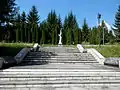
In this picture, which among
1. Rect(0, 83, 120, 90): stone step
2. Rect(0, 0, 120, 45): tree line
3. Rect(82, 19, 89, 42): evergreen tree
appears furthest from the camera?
Rect(82, 19, 89, 42): evergreen tree


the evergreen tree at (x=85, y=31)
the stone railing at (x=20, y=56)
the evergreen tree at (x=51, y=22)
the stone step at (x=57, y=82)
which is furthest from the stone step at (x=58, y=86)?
Result: the evergreen tree at (x=85, y=31)

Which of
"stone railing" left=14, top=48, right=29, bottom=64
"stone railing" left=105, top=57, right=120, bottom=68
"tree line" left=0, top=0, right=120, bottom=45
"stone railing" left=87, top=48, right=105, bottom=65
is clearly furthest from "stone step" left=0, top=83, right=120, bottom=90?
"tree line" left=0, top=0, right=120, bottom=45

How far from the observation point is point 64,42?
43.7m

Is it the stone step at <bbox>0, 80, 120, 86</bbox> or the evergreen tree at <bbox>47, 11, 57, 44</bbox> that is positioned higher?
the evergreen tree at <bbox>47, 11, 57, 44</bbox>

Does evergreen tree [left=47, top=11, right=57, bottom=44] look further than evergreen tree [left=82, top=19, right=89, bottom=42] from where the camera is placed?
No

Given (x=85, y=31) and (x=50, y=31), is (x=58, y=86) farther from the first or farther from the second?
(x=85, y=31)

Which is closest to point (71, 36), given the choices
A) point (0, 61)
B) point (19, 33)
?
point (19, 33)

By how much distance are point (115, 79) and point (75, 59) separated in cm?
624

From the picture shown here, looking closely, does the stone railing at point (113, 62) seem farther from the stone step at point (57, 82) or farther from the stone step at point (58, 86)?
the stone step at point (58, 86)

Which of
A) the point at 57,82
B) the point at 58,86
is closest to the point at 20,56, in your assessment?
the point at 57,82

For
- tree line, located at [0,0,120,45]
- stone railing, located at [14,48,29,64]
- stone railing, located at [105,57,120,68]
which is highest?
tree line, located at [0,0,120,45]

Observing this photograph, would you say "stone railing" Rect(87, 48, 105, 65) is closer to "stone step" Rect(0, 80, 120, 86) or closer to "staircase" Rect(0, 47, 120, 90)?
"staircase" Rect(0, 47, 120, 90)

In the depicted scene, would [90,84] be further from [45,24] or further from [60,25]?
[60,25]

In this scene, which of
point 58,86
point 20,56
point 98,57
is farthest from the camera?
point 98,57
